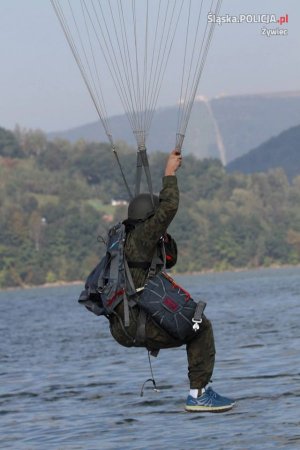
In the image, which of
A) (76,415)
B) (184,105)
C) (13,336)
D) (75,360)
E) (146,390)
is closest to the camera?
(184,105)

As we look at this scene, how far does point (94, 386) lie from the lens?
88.0 feet

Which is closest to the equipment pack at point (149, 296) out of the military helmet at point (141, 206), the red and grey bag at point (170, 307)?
the red and grey bag at point (170, 307)

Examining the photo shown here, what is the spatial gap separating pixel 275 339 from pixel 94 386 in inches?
454

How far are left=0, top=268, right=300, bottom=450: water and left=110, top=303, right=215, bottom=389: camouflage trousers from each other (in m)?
1.67

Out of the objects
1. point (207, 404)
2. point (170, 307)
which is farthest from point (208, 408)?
point (170, 307)

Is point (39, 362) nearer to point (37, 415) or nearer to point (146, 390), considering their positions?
point (146, 390)

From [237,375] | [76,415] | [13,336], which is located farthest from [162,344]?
[13,336]

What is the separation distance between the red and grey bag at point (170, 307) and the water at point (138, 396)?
7.77 ft

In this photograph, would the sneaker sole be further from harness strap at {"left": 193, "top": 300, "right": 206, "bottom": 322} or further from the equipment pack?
harness strap at {"left": 193, "top": 300, "right": 206, "bottom": 322}

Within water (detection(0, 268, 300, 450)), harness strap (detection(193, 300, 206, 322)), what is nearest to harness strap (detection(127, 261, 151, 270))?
harness strap (detection(193, 300, 206, 322))

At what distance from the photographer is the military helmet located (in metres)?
14.1

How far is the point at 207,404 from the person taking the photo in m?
14.4

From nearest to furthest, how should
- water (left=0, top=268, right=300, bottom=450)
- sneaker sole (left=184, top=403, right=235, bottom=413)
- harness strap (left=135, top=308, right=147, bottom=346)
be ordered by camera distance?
harness strap (left=135, top=308, right=147, bottom=346) < sneaker sole (left=184, top=403, right=235, bottom=413) < water (left=0, top=268, right=300, bottom=450)

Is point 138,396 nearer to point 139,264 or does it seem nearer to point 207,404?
point 207,404
